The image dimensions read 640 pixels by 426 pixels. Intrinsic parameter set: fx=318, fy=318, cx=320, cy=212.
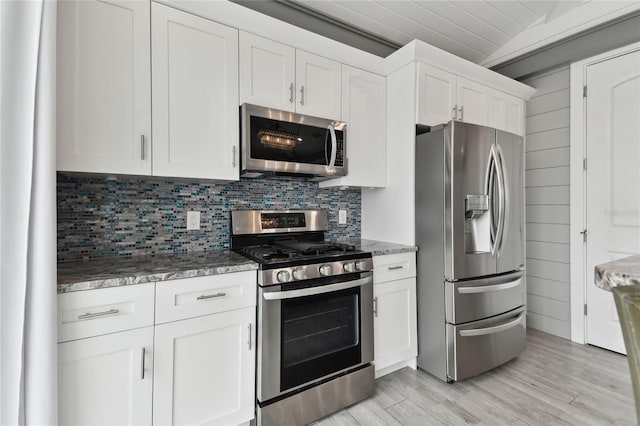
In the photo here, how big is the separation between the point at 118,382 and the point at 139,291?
400mm

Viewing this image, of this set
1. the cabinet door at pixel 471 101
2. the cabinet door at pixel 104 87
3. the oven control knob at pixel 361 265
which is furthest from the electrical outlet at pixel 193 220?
the cabinet door at pixel 471 101

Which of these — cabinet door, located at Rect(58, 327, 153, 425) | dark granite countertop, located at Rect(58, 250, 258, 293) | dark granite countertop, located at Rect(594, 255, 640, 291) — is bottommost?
cabinet door, located at Rect(58, 327, 153, 425)

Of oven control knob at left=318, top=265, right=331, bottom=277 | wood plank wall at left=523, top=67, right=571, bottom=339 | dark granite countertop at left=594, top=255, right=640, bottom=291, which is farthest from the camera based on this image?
wood plank wall at left=523, top=67, right=571, bottom=339

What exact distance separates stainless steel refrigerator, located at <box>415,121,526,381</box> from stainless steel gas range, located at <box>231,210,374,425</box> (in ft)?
1.82

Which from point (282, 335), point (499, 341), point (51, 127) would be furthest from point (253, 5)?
point (499, 341)

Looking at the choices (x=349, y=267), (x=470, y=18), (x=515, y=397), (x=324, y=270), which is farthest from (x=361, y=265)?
(x=470, y=18)

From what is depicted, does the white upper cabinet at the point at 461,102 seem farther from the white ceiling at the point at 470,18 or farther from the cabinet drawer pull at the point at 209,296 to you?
the cabinet drawer pull at the point at 209,296

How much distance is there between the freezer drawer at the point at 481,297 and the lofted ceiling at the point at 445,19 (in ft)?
7.14

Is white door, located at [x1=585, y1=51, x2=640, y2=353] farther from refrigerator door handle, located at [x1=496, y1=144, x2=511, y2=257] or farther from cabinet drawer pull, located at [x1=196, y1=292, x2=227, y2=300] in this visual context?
cabinet drawer pull, located at [x1=196, y1=292, x2=227, y2=300]

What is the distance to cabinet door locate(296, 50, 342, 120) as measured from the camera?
222 centimetres

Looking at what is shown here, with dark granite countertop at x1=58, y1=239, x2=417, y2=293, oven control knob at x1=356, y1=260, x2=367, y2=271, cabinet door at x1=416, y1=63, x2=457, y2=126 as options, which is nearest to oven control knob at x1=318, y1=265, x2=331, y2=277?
oven control knob at x1=356, y1=260, x2=367, y2=271

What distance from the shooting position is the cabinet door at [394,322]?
2225mm

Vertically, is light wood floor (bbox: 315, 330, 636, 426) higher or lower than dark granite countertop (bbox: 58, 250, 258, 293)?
lower

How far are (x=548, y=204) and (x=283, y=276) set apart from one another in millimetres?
2931
